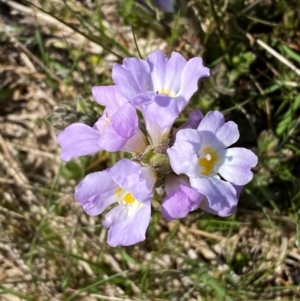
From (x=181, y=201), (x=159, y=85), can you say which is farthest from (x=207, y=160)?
(x=159, y=85)

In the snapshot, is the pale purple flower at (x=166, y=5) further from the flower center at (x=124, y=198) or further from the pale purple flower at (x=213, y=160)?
the flower center at (x=124, y=198)

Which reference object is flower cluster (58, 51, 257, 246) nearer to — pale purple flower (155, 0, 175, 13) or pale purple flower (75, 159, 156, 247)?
pale purple flower (75, 159, 156, 247)

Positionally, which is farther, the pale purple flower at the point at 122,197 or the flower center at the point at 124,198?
the flower center at the point at 124,198

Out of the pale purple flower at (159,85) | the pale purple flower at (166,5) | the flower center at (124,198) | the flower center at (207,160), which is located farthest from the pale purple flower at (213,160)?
the pale purple flower at (166,5)

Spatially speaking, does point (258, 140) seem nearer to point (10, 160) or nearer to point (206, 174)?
point (206, 174)

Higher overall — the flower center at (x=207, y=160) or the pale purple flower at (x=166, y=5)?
the pale purple flower at (x=166, y=5)

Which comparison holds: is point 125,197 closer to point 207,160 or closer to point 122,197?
point 122,197

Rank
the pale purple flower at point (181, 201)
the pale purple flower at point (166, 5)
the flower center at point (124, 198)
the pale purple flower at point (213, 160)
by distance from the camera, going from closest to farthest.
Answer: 1. the pale purple flower at point (213, 160)
2. the pale purple flower at point (181, 201)
3. the flower center at point (124, 198)
4. the pale purple flower at point (166, 5)
